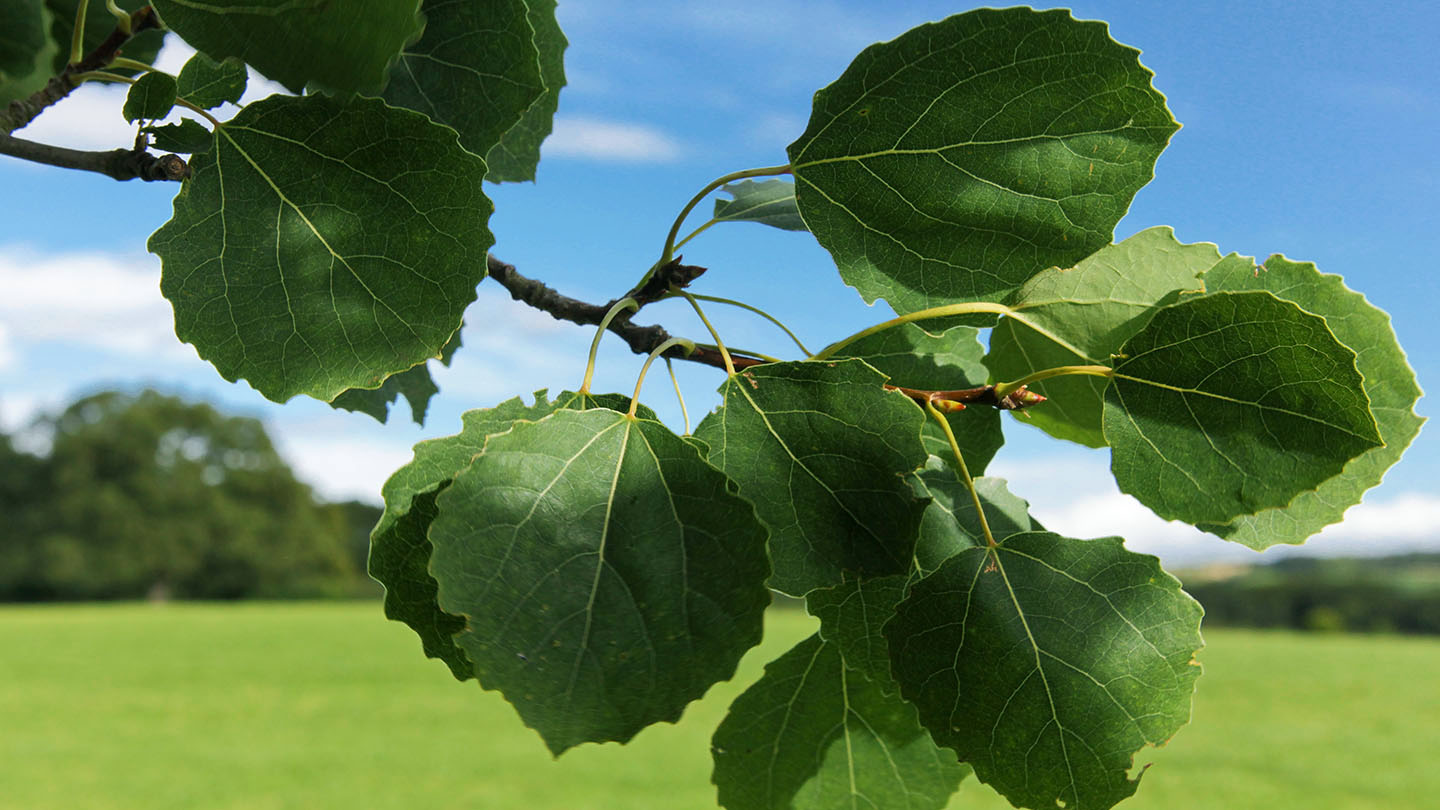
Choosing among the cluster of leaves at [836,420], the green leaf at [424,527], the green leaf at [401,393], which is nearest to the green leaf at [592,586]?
the cluster of leaves at [836,420]

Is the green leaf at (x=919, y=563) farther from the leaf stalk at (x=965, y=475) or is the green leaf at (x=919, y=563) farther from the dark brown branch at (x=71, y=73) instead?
the dark brown branch at (x=71, y=73)

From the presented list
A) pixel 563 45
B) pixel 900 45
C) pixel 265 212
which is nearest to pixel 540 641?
pixel 265 212

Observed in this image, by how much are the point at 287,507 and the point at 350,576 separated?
3490 mm

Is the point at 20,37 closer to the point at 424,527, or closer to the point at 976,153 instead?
the point at 424,527

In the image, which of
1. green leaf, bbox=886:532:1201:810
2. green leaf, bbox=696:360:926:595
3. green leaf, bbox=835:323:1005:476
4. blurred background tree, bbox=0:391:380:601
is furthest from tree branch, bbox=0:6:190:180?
blurred background tree, bbox=0:391:380:601

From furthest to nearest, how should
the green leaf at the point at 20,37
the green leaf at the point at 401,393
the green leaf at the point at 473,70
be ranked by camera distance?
the green leaf at the point at 401,393
the green leaf at the point at 473,70
the green leaf at the point at 20,37

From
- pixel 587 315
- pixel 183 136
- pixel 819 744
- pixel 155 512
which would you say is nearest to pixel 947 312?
pixel 587 315

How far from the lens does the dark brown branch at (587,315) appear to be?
1048 millimetres

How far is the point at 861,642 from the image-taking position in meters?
1.00

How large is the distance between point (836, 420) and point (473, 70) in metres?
0.53

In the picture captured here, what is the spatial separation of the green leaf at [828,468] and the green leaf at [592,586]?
2.8 inches

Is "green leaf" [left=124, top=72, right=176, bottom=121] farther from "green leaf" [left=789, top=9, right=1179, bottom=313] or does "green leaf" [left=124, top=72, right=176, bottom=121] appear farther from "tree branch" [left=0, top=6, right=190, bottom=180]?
"green leaf" [left=789, top=9, right=1179, bottom=313]

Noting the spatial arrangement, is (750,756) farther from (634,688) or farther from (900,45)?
(900,45)

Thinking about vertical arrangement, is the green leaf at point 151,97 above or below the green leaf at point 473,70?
below
